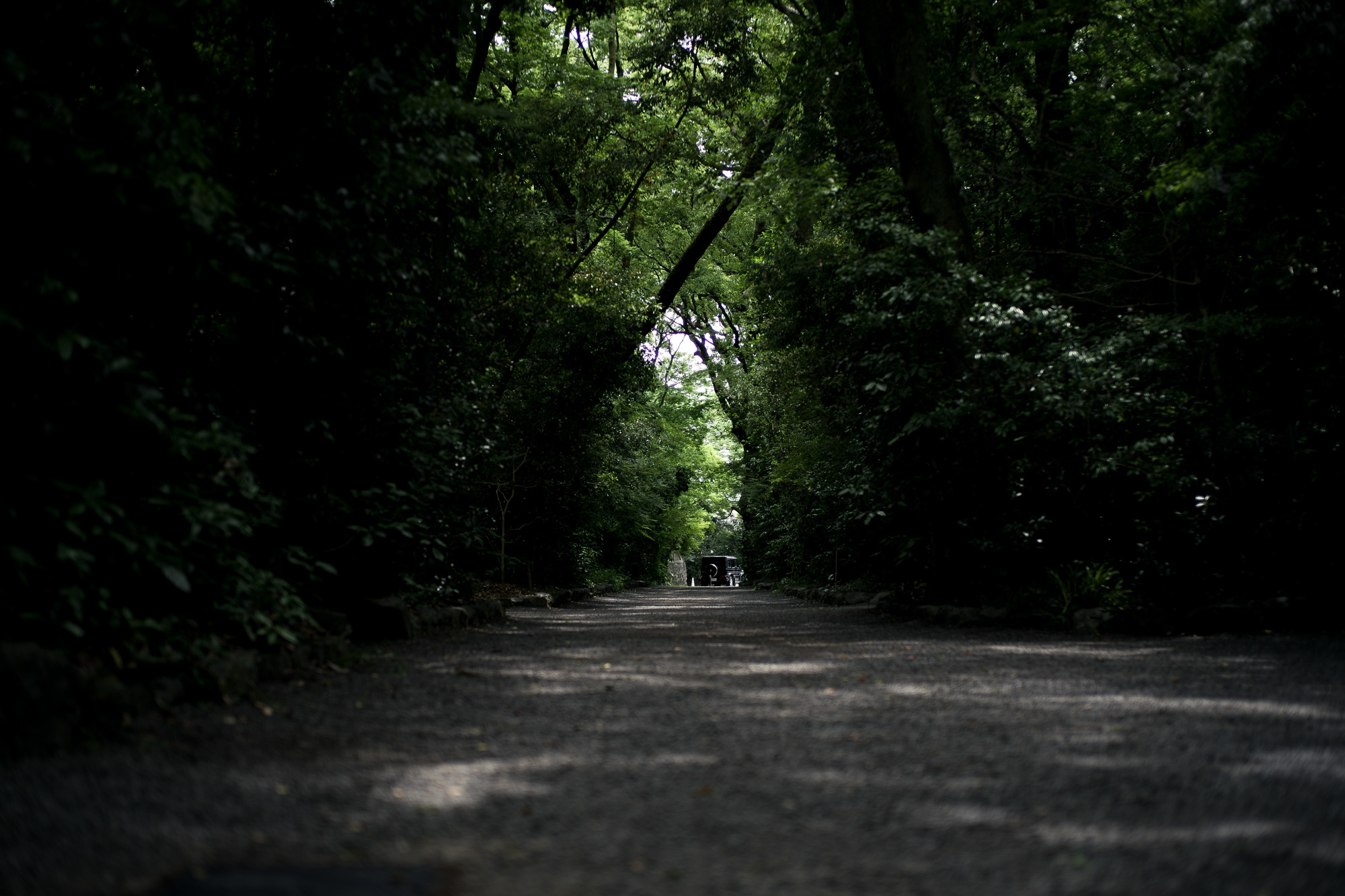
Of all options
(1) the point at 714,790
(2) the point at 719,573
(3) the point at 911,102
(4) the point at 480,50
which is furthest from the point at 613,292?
(2) the point at 719,573

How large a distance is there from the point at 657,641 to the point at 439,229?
397 cm

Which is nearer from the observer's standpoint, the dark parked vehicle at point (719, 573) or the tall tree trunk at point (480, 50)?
the tall tree trunk at point (480, 50)

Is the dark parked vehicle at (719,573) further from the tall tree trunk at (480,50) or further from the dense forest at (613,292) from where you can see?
the tall tree trunk at (480,50)

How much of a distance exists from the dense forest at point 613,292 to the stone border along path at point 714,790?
985 mm

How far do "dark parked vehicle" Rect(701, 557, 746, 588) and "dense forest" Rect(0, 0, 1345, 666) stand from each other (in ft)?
106

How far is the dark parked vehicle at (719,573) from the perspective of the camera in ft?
161

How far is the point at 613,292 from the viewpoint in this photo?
1430 centimetres

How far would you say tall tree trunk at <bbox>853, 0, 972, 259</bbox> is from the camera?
Answer: 10.2 metres

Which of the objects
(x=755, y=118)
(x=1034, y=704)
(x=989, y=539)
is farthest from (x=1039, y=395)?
(x=755, y=118)

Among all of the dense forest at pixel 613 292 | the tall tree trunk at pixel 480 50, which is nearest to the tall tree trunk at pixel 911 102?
the dense forest at pixel 613 292

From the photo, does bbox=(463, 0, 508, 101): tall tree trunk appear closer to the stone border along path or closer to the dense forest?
the dense forest

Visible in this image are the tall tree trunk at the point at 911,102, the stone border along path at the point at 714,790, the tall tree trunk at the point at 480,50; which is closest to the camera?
the stone border along path at the point at 714,790

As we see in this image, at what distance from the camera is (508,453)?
13.5 m

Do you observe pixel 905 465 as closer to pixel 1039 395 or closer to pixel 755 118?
pixel 1039 395
